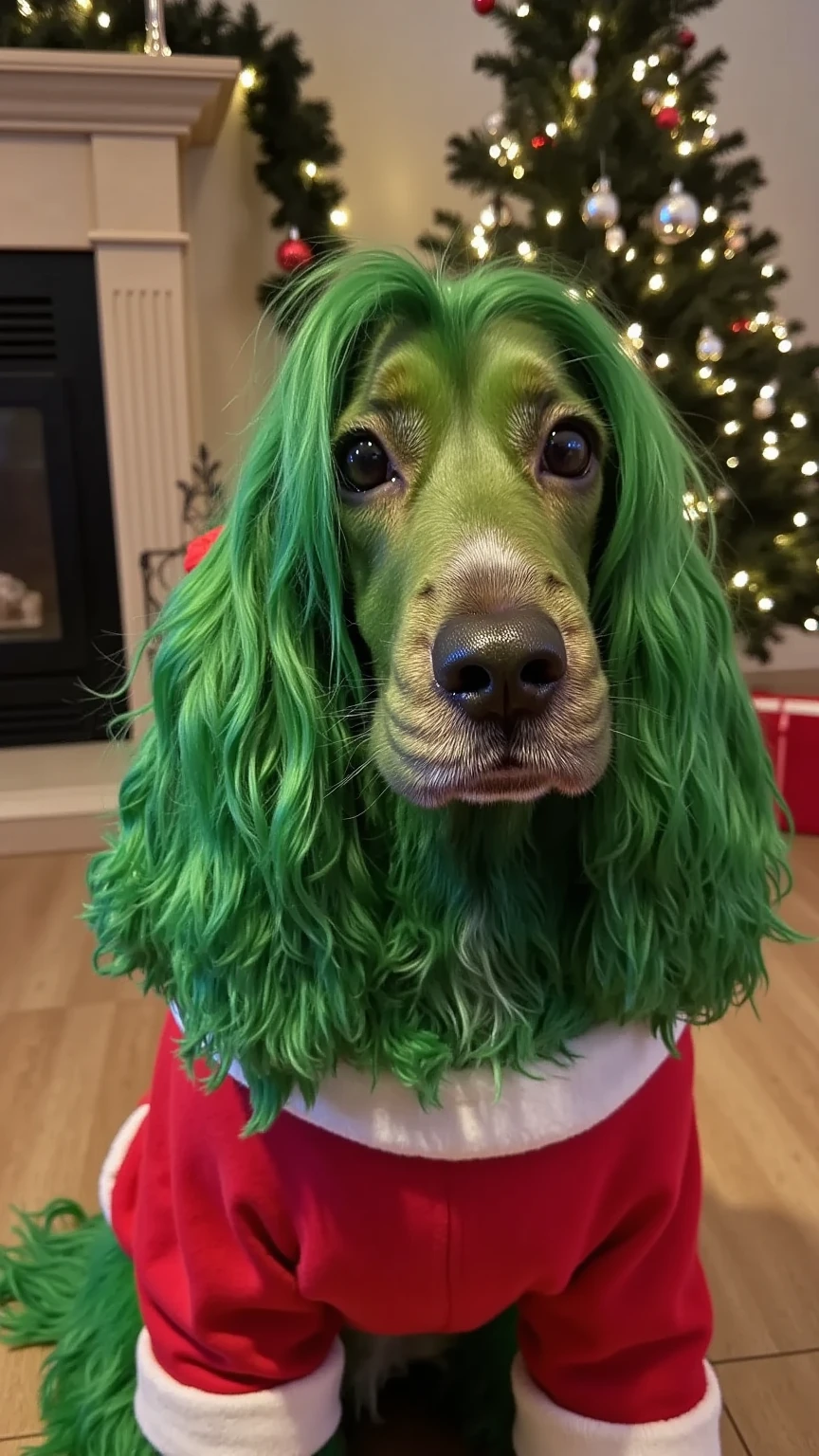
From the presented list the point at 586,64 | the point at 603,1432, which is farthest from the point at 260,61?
the point at 603,1432

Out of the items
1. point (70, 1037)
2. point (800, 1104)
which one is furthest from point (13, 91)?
point (800, 1104)

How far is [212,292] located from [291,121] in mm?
378

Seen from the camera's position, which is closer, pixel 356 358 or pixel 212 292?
pixel 356 358

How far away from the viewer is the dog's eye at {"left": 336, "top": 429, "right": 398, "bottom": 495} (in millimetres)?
575

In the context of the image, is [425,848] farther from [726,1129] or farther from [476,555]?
[726,1129]

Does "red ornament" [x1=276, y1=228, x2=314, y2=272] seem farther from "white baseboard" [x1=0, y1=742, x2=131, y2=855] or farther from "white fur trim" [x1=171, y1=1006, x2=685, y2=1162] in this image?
"white fur trim" [x1=171, y1=1006, x2=685, y2=1162]

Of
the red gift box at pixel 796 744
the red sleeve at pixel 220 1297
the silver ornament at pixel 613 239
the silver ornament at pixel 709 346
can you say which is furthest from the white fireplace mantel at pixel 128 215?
the red sleeve at pixel 220 1297

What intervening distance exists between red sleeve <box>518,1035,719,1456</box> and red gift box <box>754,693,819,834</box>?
4.53ft

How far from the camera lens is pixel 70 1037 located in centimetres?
142

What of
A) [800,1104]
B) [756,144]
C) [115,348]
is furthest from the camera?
[756,144]

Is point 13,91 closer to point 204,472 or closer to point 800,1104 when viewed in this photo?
point 204,472

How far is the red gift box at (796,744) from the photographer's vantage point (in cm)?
198

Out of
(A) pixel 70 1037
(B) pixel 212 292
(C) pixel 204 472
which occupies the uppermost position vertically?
(B) pixel 212 292

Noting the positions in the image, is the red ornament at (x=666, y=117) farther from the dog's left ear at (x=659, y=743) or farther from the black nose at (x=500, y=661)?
the black nose at (x=500, y=661)
